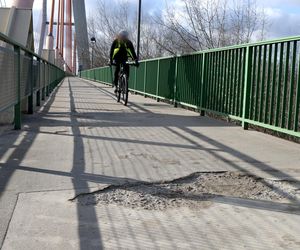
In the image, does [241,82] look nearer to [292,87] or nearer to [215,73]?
[215,73]

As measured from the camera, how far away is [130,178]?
4715mm

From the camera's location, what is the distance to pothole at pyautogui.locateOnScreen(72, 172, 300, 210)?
4.03 meters

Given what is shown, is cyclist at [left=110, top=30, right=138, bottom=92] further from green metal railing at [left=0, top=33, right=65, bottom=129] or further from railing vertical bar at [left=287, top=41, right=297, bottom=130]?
railing vertical bar at [left=287, top=41, right=297, bottom=130]

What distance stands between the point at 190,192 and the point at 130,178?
0.65 m

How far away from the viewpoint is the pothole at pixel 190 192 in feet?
13.2

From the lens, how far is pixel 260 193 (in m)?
4.34

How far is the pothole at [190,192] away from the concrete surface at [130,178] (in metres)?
0.12

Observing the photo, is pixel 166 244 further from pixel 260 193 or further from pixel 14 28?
pixel 14 28

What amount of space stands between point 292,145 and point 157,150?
6.03 feet

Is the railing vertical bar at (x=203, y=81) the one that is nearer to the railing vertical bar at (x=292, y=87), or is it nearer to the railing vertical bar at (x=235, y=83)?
the railing vertical bar at (x=235, y=83)

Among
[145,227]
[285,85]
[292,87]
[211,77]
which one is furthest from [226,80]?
[145,227]

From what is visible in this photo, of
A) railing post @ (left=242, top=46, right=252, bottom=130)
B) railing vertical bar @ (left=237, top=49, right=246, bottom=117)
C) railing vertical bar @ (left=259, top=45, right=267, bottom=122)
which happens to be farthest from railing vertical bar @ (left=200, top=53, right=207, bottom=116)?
railing vertical bar @ (left=259, top=45, right=267, bottom=122)

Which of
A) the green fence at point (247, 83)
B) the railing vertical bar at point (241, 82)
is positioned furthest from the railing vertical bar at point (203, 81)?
the railing vertical bar at point (241, 82)

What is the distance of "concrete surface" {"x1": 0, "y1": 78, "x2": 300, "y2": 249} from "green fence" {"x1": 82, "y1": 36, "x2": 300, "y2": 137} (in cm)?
33
